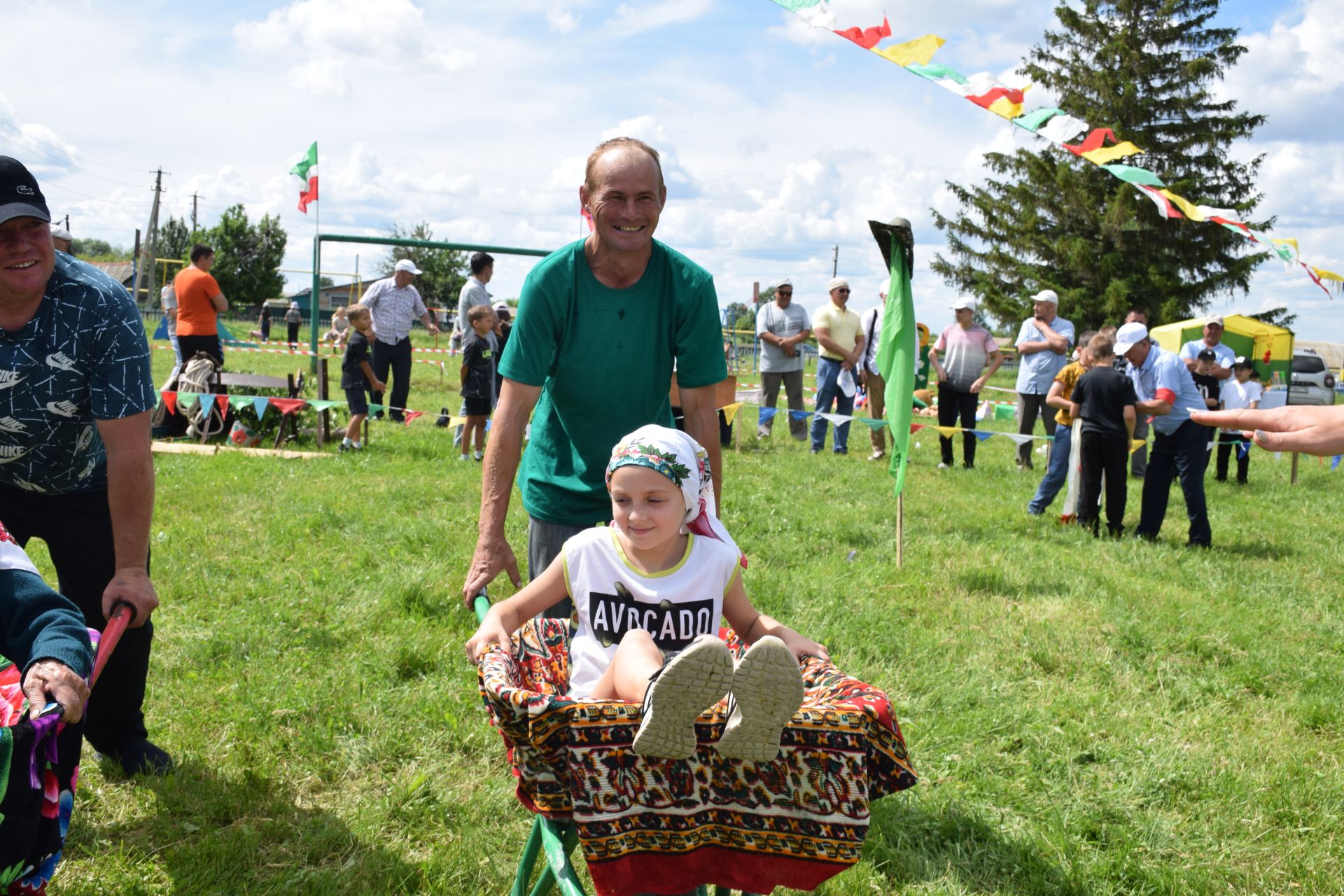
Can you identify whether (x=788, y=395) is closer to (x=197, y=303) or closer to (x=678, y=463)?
(x=197, y=303)

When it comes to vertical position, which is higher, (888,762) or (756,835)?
(888,762)

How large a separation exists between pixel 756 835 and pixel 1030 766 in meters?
2.21

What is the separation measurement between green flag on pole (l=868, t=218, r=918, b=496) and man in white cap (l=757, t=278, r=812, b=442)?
535cm

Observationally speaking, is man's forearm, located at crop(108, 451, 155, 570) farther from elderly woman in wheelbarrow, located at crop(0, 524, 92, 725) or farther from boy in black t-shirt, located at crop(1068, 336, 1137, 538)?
boy in black t-shirt, located at crop(1068, 336, 1137, 538)

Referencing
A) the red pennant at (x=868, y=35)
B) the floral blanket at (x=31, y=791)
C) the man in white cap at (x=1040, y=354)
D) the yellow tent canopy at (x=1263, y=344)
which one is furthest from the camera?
the yellow tent canopy at (x=1263, y=344)

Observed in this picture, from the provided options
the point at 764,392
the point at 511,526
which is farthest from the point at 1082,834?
the point at 764,392

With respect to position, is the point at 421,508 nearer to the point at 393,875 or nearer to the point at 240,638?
the point at 240,638

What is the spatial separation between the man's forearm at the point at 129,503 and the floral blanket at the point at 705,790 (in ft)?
4.91

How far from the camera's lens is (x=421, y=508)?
8008mm

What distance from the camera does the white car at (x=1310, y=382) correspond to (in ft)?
85.5

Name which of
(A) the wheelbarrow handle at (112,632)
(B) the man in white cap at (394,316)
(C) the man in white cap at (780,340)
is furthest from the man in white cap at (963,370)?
(A) the wheelbarrow handle at (112,632)

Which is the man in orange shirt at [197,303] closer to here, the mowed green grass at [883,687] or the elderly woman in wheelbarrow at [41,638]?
the mowed green grass at [883,687]

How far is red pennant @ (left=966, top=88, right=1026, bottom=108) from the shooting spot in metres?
6.77

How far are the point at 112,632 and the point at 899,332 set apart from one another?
210 inches
